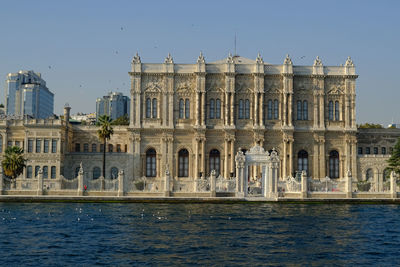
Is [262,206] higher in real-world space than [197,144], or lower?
lower

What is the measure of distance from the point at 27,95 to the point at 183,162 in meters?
129

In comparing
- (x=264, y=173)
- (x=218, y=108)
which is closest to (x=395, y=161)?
(x=264, y=173)

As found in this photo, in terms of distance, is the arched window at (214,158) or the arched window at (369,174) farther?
the arched window at (369,174)

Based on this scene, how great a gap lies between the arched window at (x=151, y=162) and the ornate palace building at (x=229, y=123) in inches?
4.2

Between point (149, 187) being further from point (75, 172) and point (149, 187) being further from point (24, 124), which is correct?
point (24, 124)

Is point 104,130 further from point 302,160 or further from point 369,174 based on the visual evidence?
point 369,174

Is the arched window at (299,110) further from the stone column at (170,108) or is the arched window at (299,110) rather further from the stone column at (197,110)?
the stone column at (170,108)

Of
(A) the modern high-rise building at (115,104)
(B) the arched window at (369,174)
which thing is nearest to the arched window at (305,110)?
(B) the arched window at (369,174)

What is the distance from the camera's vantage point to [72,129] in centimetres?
6412

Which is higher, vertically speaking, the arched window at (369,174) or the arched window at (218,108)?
the arched window at (218,108)

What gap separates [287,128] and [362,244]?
35207mm

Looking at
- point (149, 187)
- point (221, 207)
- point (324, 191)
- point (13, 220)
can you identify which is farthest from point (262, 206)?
point (13, 220)

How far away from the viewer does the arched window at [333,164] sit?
62.4 m

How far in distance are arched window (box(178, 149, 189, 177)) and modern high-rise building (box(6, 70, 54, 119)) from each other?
12496 cm
